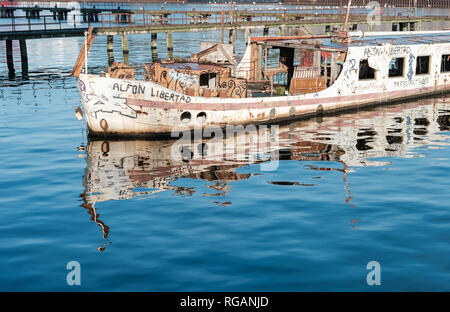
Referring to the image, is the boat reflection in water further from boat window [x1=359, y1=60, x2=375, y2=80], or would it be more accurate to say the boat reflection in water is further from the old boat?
boat window [x1=359, y1=60, x2=375, y2=80]

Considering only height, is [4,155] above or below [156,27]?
below

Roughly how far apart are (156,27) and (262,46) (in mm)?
27776

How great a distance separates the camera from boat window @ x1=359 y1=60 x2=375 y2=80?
3173 cm

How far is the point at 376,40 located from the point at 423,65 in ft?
12.8

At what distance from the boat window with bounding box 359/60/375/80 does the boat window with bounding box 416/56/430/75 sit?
421 centimetres

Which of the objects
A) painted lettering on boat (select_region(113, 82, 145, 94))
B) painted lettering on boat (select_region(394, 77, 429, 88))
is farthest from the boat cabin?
painted lettering on boat (select_region(113, 82, 145, 94))

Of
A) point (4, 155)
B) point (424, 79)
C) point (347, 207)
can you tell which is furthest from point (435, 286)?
point (424, 79)

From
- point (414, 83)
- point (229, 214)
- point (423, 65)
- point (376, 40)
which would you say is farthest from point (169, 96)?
point (423, 65)

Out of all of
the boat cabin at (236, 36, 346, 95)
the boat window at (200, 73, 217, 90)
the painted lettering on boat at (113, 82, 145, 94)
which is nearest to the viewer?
the painted lettering on boat at (113, 82, 145, 94)

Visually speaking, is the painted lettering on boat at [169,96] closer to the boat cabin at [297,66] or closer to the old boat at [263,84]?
the old boat at [263,84]

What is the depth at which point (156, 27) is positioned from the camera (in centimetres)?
5653

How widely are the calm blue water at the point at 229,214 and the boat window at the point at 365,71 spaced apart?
5997 millimetres

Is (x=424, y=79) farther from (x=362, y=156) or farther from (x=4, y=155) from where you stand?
(x=4, y=155)
